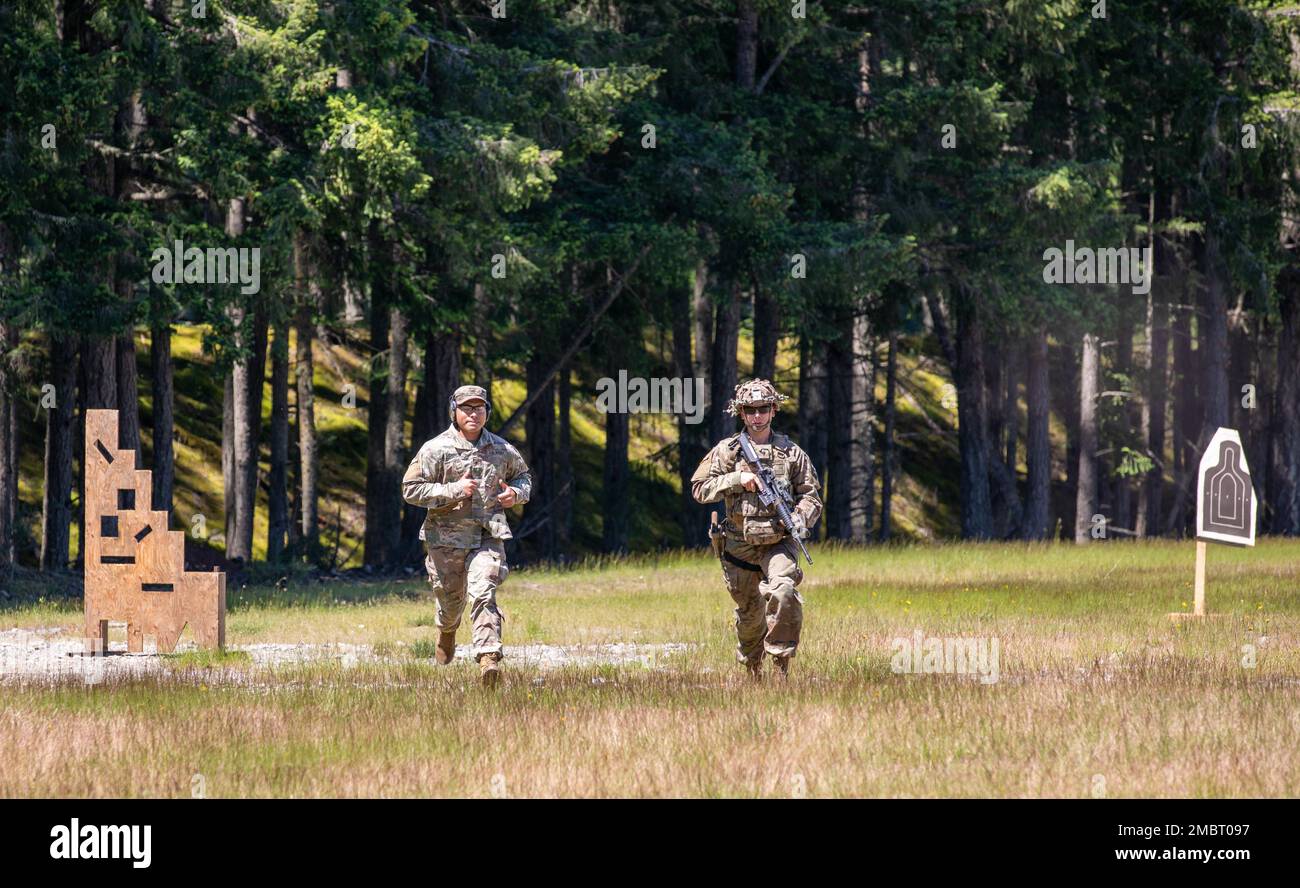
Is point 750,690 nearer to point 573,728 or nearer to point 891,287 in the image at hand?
point 573,728

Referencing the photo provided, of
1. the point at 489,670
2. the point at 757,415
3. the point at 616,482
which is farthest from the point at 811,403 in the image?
the point at 489,670

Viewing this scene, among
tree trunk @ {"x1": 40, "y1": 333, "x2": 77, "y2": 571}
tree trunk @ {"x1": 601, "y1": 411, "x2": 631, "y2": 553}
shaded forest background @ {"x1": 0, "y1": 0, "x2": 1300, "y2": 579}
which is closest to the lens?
shaded forest background @ {"x1": 0, "y1": 0, "x2": 1300, "y2": 579}

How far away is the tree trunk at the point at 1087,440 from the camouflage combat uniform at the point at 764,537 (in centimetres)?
2398

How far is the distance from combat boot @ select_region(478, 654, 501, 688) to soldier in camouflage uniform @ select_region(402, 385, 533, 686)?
0.09 metres

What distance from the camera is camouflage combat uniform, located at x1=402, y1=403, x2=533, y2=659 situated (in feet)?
41.2

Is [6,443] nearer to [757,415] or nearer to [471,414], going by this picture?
[471,414]

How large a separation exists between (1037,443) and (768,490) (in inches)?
956

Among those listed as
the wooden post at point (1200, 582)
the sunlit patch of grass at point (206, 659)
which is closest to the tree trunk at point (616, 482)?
the wooden post at point (1200, 582)

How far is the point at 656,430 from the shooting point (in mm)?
48062

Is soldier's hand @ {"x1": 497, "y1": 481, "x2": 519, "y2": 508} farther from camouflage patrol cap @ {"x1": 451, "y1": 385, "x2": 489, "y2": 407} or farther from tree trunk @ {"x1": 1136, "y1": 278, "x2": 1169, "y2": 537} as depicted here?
tree trunk @ {"x1": 1136, "y1": 278, "x2": 1169, "y2": 537}

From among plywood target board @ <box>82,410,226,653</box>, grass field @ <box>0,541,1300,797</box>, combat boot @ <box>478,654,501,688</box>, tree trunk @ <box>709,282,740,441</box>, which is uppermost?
tree trunk @ <box>709,282,740,441</box>

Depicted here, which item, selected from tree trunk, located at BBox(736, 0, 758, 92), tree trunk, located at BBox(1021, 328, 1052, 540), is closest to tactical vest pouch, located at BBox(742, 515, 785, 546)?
tree trunk, located at BBox(736, 0, 758, 92)

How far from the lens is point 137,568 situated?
49.0 ft

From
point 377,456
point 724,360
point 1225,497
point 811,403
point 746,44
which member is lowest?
point 1225,497
